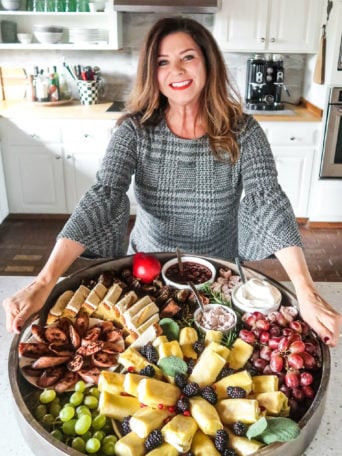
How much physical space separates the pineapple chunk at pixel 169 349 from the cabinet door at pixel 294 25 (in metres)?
3.21

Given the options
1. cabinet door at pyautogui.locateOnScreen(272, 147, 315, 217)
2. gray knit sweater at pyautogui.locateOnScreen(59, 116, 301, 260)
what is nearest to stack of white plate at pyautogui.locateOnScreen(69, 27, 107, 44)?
cabinet door at pyautogui.locateOnScreen(272, 147, 315, 217)

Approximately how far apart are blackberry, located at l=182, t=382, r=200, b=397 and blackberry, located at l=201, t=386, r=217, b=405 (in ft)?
0.05

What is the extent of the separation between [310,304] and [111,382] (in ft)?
1.69

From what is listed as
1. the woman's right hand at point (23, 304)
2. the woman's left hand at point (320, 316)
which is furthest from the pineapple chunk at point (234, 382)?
the woman's right hand at point (23, 304)

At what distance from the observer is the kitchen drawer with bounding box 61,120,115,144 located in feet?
11.9

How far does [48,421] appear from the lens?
2.99ft

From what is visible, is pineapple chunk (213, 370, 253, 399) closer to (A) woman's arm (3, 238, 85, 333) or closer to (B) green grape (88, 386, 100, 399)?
(B) green grape (88, 386, 100, 399)

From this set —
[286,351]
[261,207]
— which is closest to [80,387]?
[286,351]

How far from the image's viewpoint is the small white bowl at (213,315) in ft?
3.78

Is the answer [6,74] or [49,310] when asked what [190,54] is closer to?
[49,310]

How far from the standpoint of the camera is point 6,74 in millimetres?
4148

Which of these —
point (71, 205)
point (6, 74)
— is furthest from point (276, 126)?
point (6, 74)

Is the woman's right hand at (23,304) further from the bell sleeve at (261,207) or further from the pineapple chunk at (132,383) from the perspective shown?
the bell sleeve at (261,207)

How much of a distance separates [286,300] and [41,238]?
2851mm
